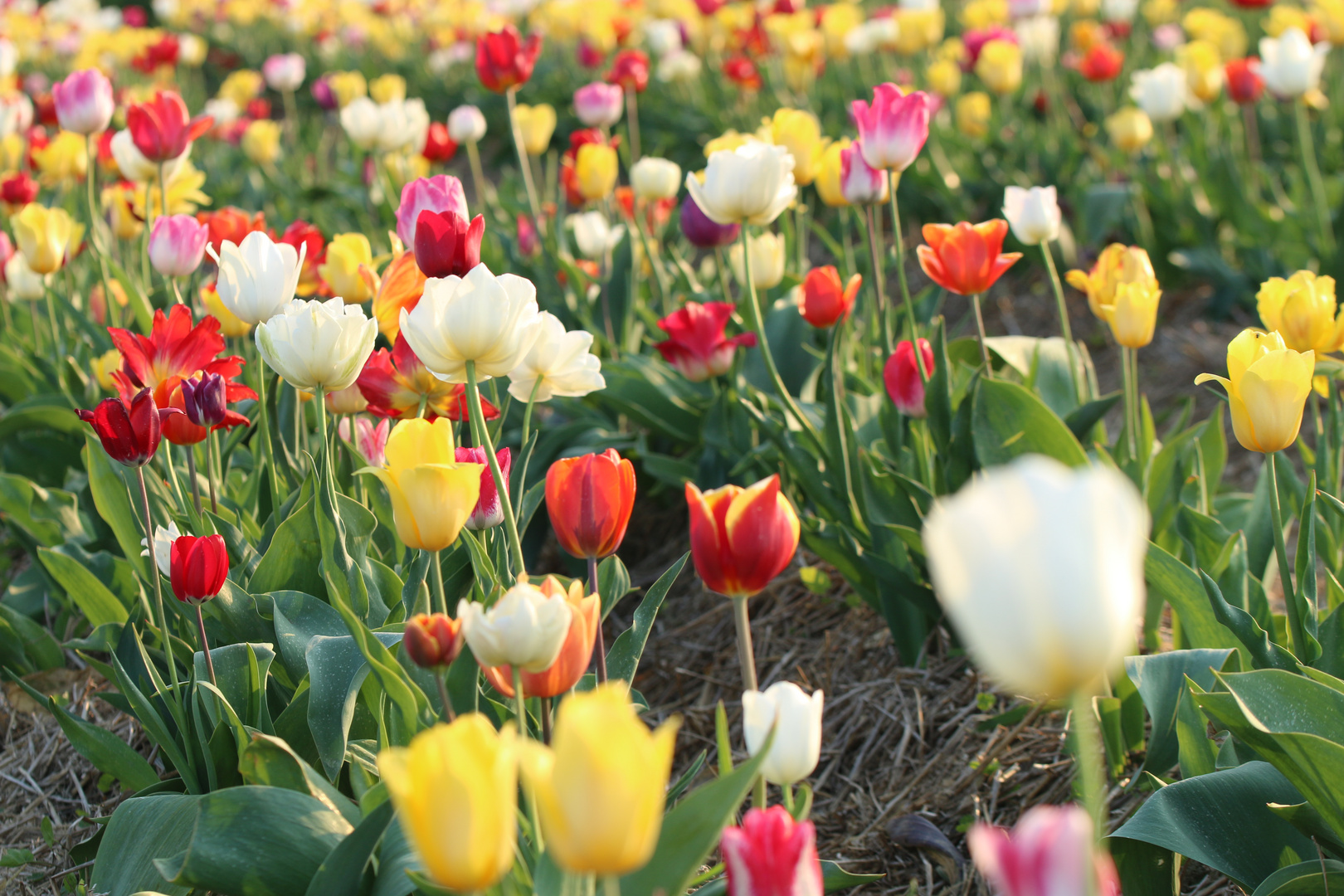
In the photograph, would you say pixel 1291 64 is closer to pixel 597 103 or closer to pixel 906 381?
pixel 597 103

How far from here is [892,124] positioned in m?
1.83

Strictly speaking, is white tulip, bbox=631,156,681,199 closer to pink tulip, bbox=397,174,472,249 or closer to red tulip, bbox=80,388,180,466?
pink tulip, bbox=397,174,472,249

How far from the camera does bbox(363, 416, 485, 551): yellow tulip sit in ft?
3.46

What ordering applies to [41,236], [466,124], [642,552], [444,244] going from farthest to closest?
[466,124] < [642,552] < [41,236] < [444,244]

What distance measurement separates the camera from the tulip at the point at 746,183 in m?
1.65

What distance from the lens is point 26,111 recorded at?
3615mm

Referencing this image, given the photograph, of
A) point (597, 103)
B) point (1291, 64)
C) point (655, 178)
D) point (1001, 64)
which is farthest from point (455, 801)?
point (1001, 64)

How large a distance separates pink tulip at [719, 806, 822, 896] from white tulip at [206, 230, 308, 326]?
997mm

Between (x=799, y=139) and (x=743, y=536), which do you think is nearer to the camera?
(x=743, y=536)

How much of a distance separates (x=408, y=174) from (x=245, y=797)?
2852 mm

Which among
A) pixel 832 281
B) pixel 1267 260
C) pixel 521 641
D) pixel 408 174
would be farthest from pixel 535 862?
pixel 1267 260

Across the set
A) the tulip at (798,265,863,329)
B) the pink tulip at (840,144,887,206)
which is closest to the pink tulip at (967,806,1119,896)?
the tulip at (798,265,863,329)

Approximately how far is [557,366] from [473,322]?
0.93 feet

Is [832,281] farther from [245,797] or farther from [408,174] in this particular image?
[408,174]
